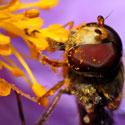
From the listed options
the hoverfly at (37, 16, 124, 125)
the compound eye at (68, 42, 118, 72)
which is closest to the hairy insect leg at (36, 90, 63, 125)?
the hoverfly at (37, 16, 124, 125)

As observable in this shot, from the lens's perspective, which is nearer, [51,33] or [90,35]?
[90,35]

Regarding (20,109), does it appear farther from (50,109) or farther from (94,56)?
(94,56)

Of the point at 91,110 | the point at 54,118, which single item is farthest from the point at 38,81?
the point at 91,110

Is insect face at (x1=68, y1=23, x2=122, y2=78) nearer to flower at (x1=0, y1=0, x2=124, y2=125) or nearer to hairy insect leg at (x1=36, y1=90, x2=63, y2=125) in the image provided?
hairy insect leg at (x1=36, y1=90, x2=63, y2=125)

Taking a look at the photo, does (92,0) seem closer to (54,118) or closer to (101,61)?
(54,118)

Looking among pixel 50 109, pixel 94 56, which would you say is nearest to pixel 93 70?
pixel 94 56

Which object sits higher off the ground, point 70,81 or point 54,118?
point 70,81

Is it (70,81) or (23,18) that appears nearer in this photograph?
(70,81)
